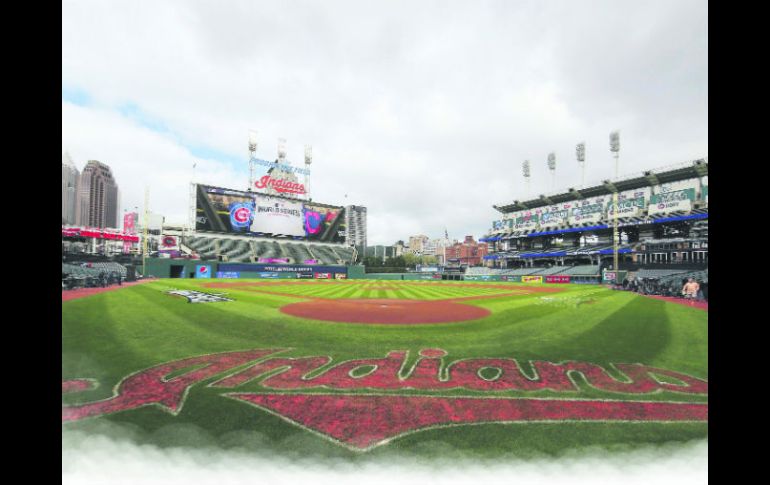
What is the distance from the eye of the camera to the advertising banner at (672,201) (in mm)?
47375

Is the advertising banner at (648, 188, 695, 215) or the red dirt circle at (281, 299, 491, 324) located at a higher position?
the advertising banner at (648, 188, 695, 215)

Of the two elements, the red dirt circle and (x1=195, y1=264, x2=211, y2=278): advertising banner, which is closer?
the red dirt circle

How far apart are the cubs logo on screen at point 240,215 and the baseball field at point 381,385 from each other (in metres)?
59.2

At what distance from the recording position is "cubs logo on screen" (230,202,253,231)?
66.6 meters

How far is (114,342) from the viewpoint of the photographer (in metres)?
8.96

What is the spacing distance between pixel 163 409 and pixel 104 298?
15760 millimetres

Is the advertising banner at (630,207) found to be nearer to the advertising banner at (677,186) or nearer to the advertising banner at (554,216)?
the advertising banner at (677,186)

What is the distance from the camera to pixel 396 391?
6297 millimetres

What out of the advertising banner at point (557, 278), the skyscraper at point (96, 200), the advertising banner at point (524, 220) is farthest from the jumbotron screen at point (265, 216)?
the advertising banner at point (557, 278)

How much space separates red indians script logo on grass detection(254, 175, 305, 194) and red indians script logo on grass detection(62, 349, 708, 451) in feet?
231

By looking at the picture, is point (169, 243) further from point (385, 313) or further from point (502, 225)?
point (502, 225)

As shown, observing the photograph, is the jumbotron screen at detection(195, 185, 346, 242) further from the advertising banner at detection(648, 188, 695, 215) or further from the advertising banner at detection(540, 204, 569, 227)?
the advertising banner at detection(648, 188, 695, 215)

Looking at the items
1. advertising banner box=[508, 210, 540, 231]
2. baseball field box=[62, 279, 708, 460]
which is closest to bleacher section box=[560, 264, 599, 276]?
advertising banner box=[508, 210, 540, 231]

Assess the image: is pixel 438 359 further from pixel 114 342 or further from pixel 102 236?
pixel 102 236
